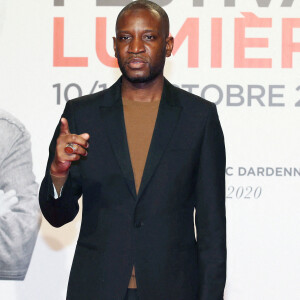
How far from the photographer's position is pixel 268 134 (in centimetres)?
319

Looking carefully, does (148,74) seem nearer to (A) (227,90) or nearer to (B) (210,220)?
(B) (210,220)

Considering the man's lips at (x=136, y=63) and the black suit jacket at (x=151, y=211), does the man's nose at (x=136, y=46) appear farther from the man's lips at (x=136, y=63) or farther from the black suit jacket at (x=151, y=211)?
the black suit jacket at (x=151, y=211)

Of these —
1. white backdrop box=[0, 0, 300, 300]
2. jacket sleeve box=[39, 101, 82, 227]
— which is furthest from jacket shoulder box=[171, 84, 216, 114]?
white backdrop box=[0, 0, 300, 300]

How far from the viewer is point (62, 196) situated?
1854 mm

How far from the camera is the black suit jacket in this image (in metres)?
1.85

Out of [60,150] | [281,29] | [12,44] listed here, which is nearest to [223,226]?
[60,150]

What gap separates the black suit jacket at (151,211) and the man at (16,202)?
1369mm

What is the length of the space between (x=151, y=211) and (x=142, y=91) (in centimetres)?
42

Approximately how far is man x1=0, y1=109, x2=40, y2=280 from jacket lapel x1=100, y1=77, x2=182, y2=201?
4.57ft

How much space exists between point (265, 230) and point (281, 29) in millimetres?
1073

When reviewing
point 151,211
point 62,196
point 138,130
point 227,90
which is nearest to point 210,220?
point 151,211

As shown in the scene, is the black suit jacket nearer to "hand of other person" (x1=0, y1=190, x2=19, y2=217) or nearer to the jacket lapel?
the jacket lapel

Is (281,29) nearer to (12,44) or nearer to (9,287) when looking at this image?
(12,44)

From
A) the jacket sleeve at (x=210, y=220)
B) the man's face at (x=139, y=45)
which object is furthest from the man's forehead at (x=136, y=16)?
the jacket sleeve at (x=210, y=220)
